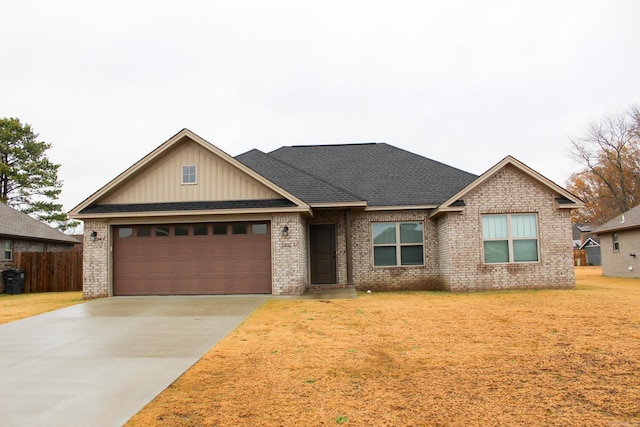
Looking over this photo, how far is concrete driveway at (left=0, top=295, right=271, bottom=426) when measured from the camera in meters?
4.76

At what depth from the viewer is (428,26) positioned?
49.4 feet

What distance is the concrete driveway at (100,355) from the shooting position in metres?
4.76

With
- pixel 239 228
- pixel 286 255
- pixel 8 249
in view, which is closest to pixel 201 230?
pixel 239 228

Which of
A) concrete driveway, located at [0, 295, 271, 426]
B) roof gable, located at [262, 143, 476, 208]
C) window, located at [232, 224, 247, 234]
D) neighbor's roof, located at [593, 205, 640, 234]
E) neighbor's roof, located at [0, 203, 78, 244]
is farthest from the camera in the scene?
neighbor's roof, located at [593, 205, 640, 234]

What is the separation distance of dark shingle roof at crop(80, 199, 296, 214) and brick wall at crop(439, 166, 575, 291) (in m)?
5.69

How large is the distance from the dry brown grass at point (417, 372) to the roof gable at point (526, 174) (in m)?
5.33

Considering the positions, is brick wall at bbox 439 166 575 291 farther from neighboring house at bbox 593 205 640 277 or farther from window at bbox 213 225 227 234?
neighboring house at bbox 593 205 640 277

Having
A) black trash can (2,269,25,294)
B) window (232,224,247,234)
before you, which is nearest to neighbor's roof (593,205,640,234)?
window (232,224,247,234)

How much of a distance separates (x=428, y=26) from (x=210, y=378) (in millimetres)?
13147

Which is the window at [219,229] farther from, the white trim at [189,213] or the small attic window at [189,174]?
the small attic window at [189,174]

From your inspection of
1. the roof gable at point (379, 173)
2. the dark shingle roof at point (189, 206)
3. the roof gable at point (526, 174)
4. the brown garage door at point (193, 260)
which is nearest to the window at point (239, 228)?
the brown garage door at point (193, 260)

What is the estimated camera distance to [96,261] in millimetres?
14320

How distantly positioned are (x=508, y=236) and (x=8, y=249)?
2037cm

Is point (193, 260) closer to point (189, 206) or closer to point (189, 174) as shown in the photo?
point (189, 206)
